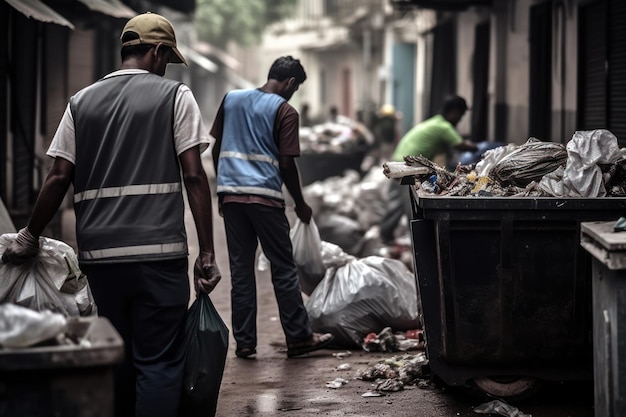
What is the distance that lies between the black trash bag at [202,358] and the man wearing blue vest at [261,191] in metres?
1.93

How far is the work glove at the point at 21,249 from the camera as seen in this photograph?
418cm

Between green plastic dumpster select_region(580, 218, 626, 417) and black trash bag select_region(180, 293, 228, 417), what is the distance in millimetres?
1586

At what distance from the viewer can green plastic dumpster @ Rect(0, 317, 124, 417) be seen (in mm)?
2904

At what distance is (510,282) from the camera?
194 inches

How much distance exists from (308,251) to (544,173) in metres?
2.09

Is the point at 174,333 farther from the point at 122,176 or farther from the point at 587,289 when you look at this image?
the point at 587,289

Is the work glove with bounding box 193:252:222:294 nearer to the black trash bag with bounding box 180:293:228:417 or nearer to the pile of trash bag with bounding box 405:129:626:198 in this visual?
the black trash bag with bounding box 180:293:228:417

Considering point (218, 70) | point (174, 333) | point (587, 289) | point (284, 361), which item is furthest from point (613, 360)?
point (218, 70)

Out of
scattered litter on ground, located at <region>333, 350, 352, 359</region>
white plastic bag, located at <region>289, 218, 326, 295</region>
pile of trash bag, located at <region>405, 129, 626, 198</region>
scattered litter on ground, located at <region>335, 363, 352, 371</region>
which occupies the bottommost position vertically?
scattered litter on ground, located at <region>333, 350, 352, 359</region>

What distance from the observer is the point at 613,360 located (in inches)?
157

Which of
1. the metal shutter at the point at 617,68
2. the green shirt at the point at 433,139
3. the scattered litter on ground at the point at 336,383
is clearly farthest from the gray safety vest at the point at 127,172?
the green shirt at the point at 433,139

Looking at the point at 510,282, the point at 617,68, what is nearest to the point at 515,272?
Answer: the point at 510,282

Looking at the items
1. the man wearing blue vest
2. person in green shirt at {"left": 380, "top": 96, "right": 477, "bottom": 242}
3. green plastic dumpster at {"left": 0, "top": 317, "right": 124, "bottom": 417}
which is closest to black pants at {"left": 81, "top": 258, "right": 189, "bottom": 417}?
green plastic dumpster at {"left": 0, "top": 317, "right": 124, "bottom": 417}

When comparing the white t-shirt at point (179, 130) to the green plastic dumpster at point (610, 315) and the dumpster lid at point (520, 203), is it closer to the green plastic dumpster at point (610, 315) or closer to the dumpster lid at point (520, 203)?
the dumpster lid at point (520, 203)
